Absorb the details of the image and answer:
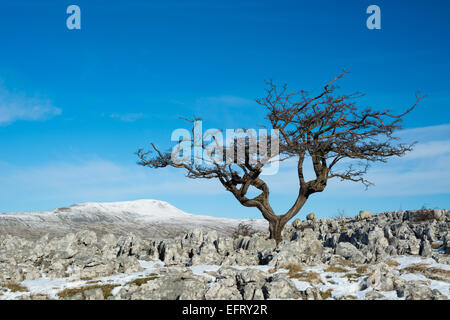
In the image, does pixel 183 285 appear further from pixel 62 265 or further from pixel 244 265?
pixel 62 265

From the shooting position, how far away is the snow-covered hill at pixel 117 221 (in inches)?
1131

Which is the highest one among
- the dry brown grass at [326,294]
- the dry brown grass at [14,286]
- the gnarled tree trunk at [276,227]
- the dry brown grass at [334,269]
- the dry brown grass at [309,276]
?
the gnarled tree trunk at [276,227]

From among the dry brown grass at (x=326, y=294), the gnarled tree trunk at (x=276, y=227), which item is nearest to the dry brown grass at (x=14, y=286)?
the dry brown grass at (x=326, y=294)

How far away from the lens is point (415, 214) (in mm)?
29906

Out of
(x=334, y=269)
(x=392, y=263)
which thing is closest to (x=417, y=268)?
(x=392, y=263)

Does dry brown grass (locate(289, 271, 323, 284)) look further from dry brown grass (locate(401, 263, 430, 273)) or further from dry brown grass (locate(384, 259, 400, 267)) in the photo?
dry brown grass (locate(384, 259, 400, 267))

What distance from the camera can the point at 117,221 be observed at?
3466 centimetres

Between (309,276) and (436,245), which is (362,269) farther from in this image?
(436,245)

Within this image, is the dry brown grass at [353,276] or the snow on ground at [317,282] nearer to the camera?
the snow on ground at [317,282]

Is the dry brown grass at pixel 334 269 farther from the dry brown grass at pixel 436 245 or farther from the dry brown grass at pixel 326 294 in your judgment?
the dry brown grass at pixel 436 245

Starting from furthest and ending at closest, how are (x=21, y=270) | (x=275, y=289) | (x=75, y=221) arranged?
(x=75, y=221) → (x=21, y=270) → (x=275, y=289)
